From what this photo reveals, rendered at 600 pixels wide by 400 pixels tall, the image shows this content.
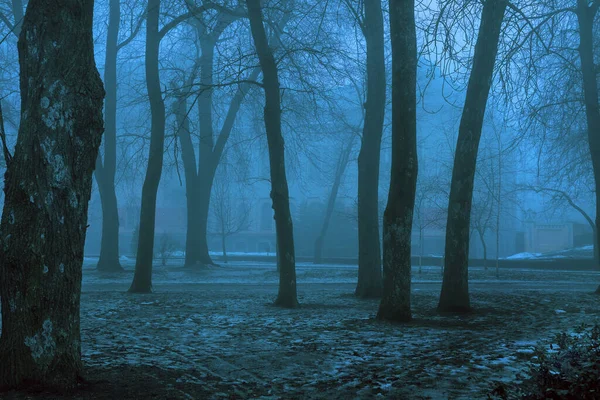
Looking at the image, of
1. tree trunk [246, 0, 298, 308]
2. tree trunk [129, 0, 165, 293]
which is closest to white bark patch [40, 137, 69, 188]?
tree trunk [246, 0, 298, 308]

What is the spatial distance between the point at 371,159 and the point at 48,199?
369 inches

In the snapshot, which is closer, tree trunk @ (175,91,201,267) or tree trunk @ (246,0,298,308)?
tree trunk @ (246,0,298,308)

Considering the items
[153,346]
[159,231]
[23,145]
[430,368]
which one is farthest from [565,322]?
[159,231]

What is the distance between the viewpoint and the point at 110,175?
24875 millimetres

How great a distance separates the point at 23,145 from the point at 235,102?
20620mm

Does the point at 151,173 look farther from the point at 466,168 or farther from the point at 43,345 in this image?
the point at 43,345

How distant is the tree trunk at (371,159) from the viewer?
13.5 meters

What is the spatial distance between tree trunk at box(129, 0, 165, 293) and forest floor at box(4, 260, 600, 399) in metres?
A: 1.13

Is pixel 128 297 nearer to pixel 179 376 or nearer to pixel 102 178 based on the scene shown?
pixel 179 376

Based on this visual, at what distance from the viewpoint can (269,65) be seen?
1214 cm

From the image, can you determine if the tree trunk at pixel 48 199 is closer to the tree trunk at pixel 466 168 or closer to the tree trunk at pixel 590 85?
the tree trunk at pixel 466 168

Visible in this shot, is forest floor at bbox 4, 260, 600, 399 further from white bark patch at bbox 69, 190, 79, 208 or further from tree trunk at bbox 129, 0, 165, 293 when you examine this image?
white bark patch at bbox 69, 190, 79, 208

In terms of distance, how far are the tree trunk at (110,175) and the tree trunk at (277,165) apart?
1336 centimetres

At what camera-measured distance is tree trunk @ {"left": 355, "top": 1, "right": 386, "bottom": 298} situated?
13477 millimetres
